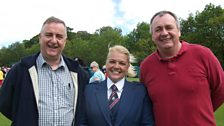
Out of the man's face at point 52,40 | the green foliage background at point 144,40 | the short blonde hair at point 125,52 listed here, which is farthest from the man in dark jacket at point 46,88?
the green foliage background at point 144,40

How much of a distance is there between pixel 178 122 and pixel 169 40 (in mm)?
960

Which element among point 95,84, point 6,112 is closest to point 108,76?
point 95,84

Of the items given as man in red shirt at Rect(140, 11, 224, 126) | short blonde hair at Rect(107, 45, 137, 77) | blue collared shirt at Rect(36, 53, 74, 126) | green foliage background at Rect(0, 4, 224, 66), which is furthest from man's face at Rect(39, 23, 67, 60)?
green foliage background at Rect(0, 4, 224, 66)

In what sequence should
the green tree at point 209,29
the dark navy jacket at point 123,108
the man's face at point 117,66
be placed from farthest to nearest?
the green tree at point 209,29 → the man's face at point 117,66 → the dark navy jacket at point 123,108

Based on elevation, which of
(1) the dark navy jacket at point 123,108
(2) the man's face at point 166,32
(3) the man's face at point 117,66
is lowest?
(1) the dark navy jacket at point 123,108

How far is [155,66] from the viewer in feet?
15.1

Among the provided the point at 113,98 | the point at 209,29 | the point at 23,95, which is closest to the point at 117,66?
the point at 113,98

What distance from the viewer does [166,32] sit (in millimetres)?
4387

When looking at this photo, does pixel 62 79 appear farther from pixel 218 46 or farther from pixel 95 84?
pixel 218 46

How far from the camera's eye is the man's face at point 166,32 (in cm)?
439

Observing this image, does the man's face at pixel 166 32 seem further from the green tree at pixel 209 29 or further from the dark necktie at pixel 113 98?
the green tree at pixel 209 29

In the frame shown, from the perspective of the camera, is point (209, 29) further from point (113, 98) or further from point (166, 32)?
point (113, 98)

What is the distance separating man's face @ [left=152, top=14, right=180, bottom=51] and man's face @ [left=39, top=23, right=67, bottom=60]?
1.14 metres

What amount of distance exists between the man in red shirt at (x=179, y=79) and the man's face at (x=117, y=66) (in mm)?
396
